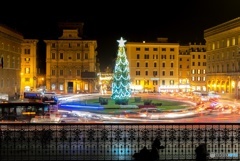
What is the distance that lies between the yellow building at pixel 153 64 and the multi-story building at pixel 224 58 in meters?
14.6

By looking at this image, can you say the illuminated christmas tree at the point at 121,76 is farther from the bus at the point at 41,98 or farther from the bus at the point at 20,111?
the bus at the point at 20,111

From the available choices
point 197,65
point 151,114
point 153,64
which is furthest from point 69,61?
point 151,114

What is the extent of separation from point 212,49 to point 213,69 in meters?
4.89

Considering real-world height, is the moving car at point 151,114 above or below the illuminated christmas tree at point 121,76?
below

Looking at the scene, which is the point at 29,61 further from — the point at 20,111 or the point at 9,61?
the point at 20,111

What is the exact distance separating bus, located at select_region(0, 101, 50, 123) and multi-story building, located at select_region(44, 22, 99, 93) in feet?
202

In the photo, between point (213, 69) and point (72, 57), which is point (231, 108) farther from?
point (72, 57)

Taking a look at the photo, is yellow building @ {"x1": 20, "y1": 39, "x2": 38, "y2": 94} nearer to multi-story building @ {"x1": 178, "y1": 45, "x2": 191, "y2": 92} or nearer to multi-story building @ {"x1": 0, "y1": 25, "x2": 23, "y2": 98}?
multi-story building @ {"x1": 0, "y1": 25, "x2": 23, "y2": 98}

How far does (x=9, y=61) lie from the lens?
228 feet

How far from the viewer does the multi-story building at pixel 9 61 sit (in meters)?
64.6

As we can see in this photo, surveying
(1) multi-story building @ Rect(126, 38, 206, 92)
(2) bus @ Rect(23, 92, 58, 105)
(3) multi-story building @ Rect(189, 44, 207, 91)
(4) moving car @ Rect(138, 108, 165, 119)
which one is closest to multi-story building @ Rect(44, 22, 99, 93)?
(1) multi-story building @ Rect(126, 38, 206, 92)

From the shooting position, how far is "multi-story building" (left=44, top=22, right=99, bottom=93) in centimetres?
9344

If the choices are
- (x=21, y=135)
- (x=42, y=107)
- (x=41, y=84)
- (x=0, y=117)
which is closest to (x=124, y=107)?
(x=42, y=107)

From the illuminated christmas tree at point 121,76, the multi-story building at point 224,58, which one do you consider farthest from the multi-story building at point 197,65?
the illuminated christmas tree at point 121,76
